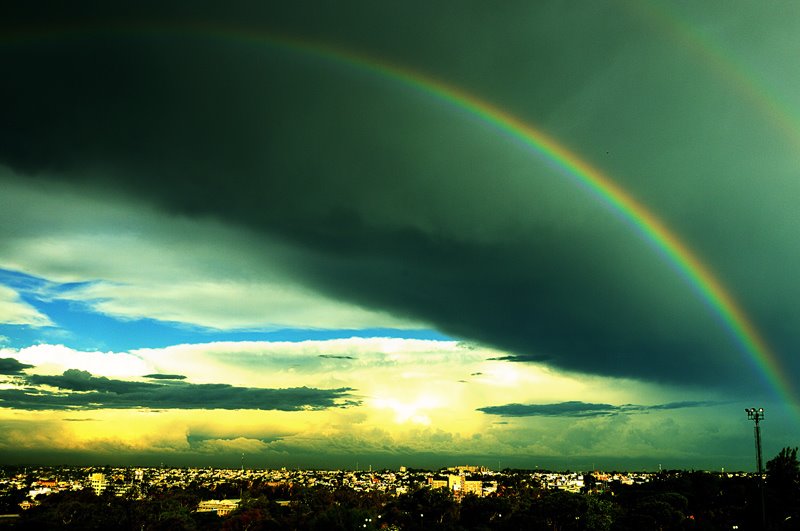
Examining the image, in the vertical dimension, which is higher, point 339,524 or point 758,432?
point 758,432

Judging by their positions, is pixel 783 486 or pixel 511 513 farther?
pixel 511 513

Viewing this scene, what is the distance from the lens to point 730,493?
96.0 metres

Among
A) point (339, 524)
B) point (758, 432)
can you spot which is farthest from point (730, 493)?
point (339, 524)

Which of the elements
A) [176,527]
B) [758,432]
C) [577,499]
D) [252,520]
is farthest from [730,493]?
[176,527]

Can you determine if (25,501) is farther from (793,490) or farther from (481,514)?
(793,490)

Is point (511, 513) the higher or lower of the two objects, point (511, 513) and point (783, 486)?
the lower

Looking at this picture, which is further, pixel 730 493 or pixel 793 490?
pixel 730 493

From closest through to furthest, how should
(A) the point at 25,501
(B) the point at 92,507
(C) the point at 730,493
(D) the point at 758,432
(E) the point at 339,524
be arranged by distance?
1. (D) the point at 758,432
2. (E) the point at 339,524
3. (B) the point at 92,507
4. (C) the point at 730,493
5. (A) the point at 25,501

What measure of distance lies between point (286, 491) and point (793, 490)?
127659mm

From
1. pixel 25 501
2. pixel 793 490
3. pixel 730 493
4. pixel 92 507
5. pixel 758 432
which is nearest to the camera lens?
pixel 758 432

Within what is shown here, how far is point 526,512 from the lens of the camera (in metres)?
84.2

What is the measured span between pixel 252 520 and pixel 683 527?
173 feet

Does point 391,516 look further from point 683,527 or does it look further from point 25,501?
point 25,501

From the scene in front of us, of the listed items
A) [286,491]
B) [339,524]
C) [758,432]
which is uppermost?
[758,432]
